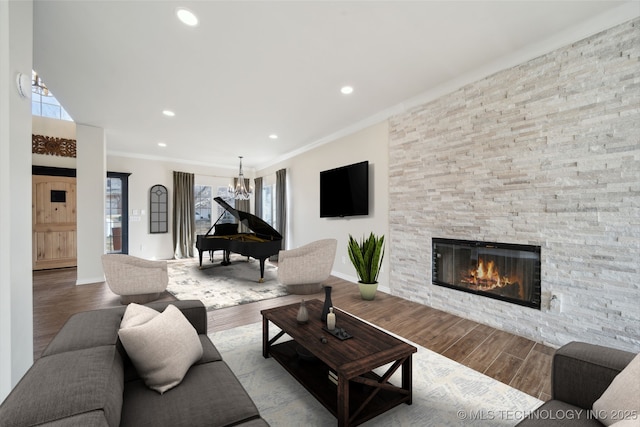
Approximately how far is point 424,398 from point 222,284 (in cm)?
361

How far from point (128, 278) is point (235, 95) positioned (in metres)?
2.75

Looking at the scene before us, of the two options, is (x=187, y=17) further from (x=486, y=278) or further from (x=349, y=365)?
(x=486, y=278)

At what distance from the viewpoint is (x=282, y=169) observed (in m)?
6.90

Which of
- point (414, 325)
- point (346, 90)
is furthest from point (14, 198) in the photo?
point (414, 325)

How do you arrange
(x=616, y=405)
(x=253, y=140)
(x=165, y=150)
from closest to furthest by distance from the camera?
(x=616, y=405)
(x=253, y=140)
(x=165, y=150)

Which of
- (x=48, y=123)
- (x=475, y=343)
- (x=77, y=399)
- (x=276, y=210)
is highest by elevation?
Result: (x=48, y=123)

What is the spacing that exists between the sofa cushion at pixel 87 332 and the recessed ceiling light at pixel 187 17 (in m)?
2.21

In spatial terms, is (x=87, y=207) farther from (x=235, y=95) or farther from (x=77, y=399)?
(x=77, y=399)

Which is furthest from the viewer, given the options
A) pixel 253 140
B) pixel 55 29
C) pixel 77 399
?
pixel 253 140

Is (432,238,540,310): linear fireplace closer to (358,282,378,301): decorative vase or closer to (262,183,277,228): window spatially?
(358,282,378,301): decorative vase

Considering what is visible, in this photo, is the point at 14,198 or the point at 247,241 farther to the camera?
the point at 247,241

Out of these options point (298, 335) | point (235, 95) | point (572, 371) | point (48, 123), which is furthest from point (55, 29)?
point (48, 123)

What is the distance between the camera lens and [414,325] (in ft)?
9.77

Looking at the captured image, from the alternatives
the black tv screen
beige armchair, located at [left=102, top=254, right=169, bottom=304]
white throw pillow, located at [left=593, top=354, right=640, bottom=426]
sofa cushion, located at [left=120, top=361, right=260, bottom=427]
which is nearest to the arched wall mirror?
beige armchair, located at [left=102, top=254, right=169, bottom=304]
